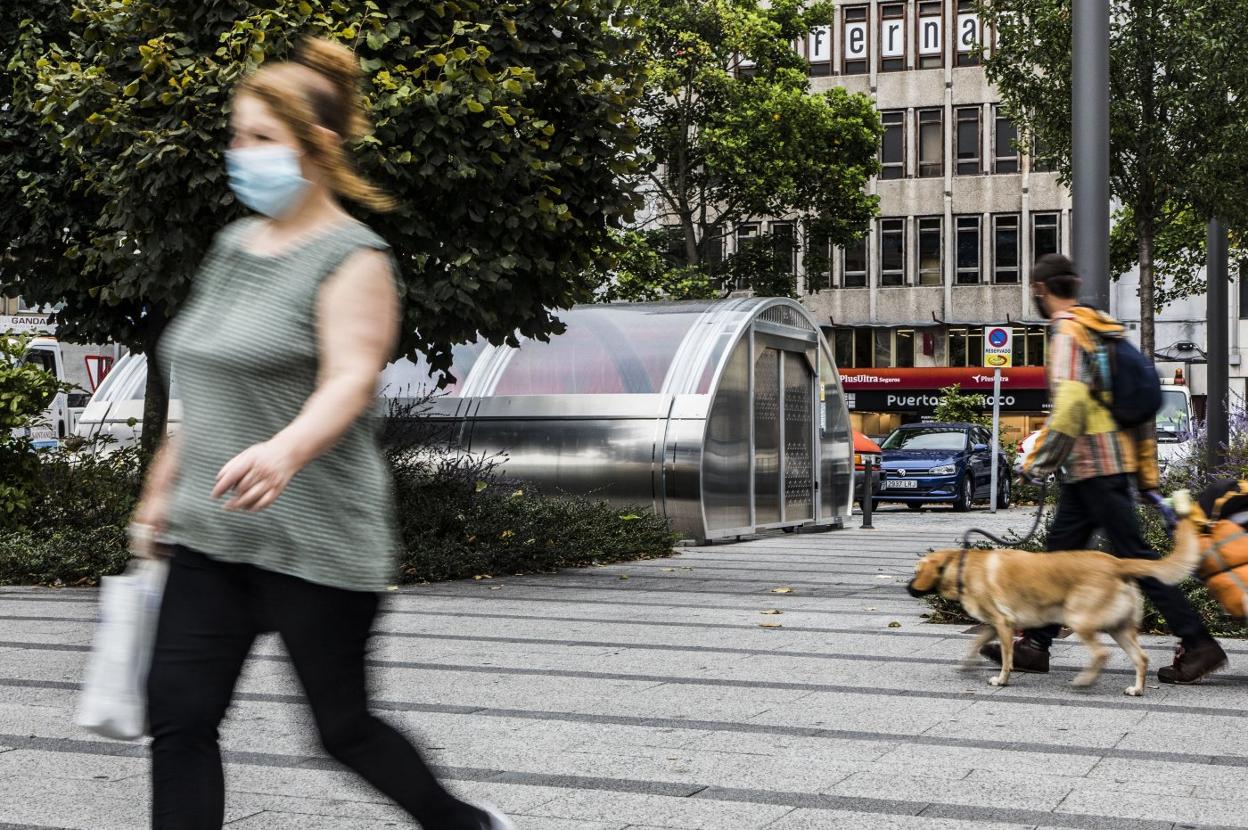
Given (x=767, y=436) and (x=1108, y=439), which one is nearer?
(x=1108, y=439)

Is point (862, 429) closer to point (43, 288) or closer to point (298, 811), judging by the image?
point (43, 288)

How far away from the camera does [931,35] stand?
164 feet

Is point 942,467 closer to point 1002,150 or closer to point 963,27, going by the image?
point 1002,150

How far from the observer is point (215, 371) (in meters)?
3.13

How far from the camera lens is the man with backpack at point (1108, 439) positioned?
270 inches

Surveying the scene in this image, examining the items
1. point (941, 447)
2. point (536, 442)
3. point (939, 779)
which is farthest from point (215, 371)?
point (941, 447)

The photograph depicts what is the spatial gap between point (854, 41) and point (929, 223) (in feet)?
19.8

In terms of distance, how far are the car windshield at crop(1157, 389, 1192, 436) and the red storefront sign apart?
37.8 ft

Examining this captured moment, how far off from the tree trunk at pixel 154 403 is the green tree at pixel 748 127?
21.1 metres

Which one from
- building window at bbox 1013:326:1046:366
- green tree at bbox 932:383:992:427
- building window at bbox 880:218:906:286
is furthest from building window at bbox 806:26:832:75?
green tree at bbox 932:383:992:427

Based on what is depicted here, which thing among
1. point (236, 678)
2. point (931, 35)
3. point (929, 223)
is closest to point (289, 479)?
point (236, 678)

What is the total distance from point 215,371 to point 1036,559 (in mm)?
4633

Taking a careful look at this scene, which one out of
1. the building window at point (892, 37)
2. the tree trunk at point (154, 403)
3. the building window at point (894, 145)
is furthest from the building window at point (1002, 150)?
the tree trunk at point (154, 403)

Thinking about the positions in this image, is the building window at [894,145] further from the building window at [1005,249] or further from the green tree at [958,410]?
the green tree at [958,410]
